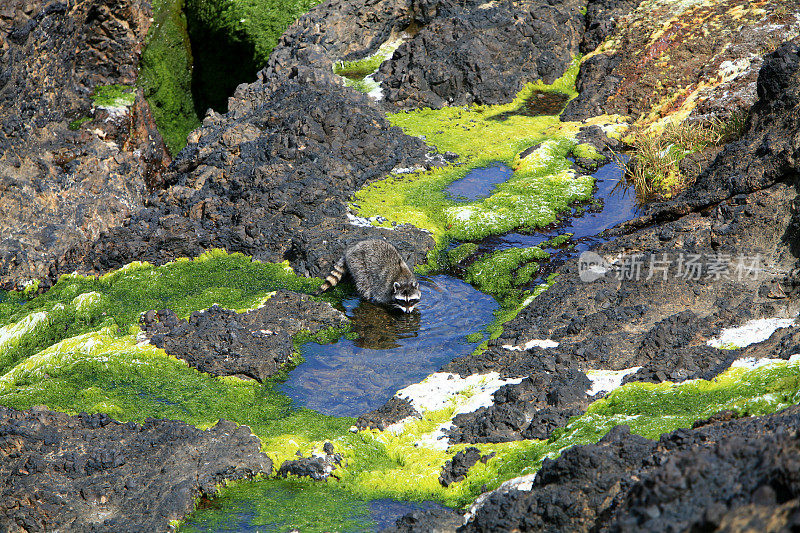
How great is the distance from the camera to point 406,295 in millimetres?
9977

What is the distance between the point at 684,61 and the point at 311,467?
14014 millimetres

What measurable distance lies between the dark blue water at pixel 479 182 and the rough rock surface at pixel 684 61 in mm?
3116

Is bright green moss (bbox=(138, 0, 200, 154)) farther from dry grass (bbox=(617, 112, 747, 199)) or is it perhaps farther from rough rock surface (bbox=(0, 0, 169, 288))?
dry grass (bbox=(617, 112, 747, 199))

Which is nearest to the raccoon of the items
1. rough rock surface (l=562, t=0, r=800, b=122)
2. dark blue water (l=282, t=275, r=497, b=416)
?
dark blue water (l=282, t=275, r=497, b=416)

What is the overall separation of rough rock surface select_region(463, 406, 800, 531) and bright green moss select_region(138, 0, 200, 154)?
16.8 m

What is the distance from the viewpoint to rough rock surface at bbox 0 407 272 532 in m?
5.80

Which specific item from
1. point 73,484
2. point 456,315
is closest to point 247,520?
point 73,484

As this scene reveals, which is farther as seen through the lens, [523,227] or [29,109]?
[29,109]

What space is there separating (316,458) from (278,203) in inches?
249

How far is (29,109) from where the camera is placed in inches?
568

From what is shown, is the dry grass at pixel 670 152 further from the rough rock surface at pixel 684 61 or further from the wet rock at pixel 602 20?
the wet rock at pixel 602 20

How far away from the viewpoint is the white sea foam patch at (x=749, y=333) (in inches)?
279

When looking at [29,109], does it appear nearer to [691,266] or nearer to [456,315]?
[456,315]

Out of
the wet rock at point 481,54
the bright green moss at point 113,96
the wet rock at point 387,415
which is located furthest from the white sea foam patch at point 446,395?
the bright green moss at point 113,96
